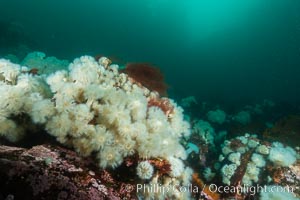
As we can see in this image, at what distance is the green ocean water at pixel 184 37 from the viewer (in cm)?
3888

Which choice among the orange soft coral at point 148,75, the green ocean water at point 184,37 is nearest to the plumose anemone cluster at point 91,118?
the orange soft coral at point 148,75

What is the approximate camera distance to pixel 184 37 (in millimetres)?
94375

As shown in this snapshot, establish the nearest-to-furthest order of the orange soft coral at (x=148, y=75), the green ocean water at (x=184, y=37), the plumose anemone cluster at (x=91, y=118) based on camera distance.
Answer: the plumose anemone cluster at (x=91, y=118) < the orange soft coral at (x=148, y=75) < the green ocean water at (x=184, y=37)

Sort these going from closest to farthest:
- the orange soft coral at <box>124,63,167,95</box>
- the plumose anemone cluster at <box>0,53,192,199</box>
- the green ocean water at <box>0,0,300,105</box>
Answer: the plumose anemone cluster at <box>0,53,192,199</box> → the orange soft coral at <box>124,63,167,95</box> → the green ocean water at <box>0,0,300,105</box>

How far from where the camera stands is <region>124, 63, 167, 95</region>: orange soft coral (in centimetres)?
466

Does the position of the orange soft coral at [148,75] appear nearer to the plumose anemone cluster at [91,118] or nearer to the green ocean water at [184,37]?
the plumose anemone cluster at [91,118]

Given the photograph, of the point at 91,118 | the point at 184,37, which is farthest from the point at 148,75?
the point at 184,37

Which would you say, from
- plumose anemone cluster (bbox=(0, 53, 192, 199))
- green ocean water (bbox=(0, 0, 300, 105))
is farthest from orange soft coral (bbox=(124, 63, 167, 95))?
green ocean water (bbox=(0, 0, 300, 105))

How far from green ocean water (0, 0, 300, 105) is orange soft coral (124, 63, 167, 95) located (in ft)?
66.5

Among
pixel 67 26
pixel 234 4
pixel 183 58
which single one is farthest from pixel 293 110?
pixel 234 4

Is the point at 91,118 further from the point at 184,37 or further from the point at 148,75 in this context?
the point at 184,37

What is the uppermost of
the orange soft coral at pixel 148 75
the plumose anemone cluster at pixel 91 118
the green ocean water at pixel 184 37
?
the green ocean water at pixel 184 37

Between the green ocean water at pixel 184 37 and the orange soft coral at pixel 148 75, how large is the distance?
20.3m

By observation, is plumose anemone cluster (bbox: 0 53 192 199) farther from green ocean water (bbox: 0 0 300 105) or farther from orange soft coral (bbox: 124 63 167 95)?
green ocean water (bbox: 0 0 300 105)
